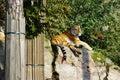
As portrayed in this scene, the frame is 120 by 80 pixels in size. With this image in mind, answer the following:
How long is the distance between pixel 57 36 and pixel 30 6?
8.20 feet

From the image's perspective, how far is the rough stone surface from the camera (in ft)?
25.6

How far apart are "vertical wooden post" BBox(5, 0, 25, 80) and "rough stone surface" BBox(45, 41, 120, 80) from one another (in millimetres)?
2898

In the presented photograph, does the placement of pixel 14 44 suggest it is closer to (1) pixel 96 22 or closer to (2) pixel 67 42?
(2) pixel 67 42

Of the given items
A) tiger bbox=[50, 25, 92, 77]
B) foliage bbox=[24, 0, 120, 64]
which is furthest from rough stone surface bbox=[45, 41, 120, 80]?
foliage bbox=[24, 0, 120, 64]

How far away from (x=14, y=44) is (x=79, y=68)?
3673 mm

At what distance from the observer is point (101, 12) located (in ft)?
42.0

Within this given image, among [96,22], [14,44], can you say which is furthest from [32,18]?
[96,22]

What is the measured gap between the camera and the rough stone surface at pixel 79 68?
307 inches

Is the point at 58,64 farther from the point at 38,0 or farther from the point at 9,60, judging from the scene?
the point at 9,60

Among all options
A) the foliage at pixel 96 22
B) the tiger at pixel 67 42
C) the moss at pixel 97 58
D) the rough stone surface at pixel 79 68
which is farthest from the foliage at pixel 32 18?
the foliage at pixel 96 22

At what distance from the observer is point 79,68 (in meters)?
8.22

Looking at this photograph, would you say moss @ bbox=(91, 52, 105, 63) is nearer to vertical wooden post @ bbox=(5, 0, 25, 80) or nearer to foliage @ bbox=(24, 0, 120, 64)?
foliage @ bbox=(24, 0, 120, 64)

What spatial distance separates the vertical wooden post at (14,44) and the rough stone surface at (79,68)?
2.90 m

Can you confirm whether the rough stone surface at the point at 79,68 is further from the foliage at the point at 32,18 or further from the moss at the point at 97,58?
the foliage at the point at 32,18
